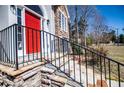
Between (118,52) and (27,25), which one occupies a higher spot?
(27,25)

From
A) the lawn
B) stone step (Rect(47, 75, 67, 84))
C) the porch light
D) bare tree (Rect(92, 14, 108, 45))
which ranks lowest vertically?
stone step (Rect(47, 75, 67, 84))

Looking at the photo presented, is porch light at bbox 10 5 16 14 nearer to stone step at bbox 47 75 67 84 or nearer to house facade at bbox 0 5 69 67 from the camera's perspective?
house facade at bbox 0 5 69 67

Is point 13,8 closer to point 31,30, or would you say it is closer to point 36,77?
point 31,30

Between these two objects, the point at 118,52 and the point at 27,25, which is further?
the point at 27,25

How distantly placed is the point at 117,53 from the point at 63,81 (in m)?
1.22

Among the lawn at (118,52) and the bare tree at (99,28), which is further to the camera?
the bare tree at (99,28)

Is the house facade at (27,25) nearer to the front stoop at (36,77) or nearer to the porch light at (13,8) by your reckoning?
the porch light at (13,8)

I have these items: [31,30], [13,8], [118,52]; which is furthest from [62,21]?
[118,52]

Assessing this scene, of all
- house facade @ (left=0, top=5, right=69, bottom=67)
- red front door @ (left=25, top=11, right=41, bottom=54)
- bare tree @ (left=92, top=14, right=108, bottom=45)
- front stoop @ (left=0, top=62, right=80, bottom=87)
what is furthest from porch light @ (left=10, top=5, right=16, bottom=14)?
bare tree @ (left=92, top=14, right=108, bottom=45)

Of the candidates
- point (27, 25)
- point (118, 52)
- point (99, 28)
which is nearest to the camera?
point (118, 52)

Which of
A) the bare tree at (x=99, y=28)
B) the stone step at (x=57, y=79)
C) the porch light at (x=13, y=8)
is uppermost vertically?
the porch light at (x=13, y=8)

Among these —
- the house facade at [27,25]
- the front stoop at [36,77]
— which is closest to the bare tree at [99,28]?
the house facade at [27,25]

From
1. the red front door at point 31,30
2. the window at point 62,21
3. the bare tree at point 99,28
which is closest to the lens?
the bare tree at point 99,28

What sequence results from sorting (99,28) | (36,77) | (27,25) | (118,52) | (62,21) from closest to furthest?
(36,77) < (118,52) < (99,28) < (27,25) < (62,21)
